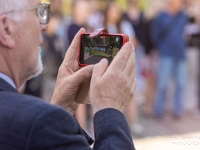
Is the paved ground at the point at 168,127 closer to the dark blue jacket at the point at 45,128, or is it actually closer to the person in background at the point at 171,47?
the person in background at the point at 171,47

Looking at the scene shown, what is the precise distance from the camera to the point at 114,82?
57.4 inches

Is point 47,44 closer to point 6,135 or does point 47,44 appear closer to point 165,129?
point 165,129

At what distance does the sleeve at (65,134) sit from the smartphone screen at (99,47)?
266 millimetres

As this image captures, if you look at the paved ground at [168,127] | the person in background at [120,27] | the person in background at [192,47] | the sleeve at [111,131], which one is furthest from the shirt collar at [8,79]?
the person in background at [192,47]

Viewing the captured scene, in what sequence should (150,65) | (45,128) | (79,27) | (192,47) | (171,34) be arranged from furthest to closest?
(192,47) → (150,65) → (171,34) → (79,27) → (45,128)

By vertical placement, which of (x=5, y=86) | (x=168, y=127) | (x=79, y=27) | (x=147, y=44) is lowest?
(x=168, y=127)

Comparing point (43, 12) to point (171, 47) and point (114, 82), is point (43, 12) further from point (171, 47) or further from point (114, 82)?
point (171, 47)

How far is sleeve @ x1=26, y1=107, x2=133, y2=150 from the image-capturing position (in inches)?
51.4

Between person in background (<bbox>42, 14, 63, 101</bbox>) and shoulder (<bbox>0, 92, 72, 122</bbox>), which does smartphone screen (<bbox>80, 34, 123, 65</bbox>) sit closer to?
shoulder (<bbox>0, 92, 72, 122</bbox>)

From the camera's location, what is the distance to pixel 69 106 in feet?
5.75

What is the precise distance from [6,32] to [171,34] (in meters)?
5.14

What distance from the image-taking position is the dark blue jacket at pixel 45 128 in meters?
1.31

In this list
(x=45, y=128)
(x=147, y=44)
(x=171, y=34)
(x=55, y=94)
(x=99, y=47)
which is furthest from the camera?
(x=147, y=44)

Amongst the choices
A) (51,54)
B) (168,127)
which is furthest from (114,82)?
→ (168,127)
